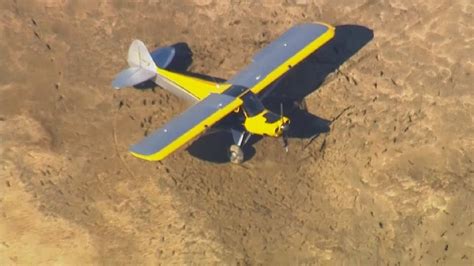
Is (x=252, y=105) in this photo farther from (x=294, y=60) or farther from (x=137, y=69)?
(x=137, y=69)

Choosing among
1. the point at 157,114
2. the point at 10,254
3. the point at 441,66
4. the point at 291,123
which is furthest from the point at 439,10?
the point at 10,254

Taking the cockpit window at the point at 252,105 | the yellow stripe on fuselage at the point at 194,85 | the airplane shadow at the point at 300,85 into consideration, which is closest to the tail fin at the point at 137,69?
the yellow stripe on fuselage at the point at 194,85

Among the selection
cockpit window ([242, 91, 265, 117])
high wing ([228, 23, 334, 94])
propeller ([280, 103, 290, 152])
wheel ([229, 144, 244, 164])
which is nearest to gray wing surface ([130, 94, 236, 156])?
cockpit window ([242, 91, 265, 117])

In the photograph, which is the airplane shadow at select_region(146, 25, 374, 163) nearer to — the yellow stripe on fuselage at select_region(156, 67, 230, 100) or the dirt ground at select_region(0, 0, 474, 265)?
the dirt ground at select_region(0, 0, 474, 265)

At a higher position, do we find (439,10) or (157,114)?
(439,10)

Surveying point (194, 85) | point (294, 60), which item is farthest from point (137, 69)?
point (294, 60)

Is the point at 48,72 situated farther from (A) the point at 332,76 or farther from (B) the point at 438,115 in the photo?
(B) the point at 438,115
